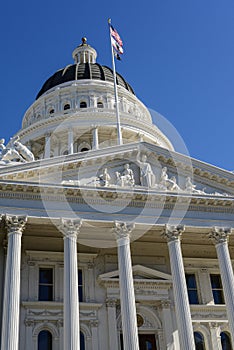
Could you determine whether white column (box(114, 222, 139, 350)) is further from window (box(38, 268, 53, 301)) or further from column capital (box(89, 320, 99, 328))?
window (box(38, 268, 53, 301))

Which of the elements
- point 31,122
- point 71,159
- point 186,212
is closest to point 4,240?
point 71,159

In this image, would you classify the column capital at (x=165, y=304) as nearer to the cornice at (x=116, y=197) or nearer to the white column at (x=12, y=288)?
the cornice at (x=116, y=197)

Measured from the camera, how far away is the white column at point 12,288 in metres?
17.6

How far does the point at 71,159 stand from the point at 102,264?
5.90m

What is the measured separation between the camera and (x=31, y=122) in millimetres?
47531

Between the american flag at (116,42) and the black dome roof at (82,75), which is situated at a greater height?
the black dome roof at (82,75)

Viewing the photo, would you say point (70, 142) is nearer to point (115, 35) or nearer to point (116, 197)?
point (115, 35)

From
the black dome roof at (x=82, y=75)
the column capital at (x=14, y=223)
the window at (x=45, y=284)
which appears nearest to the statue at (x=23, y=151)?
the column capital at (x=14, y=223)

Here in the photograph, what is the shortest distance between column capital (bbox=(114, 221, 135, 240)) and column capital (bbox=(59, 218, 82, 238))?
1697mm

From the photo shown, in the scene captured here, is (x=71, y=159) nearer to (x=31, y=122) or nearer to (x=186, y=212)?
(x=186, y=212)

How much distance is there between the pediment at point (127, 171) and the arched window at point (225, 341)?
7255mm

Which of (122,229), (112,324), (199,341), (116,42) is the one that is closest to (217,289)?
(199,341)

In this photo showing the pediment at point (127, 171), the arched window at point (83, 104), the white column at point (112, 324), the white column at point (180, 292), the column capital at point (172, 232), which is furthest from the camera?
the arched window at point (83, 104)

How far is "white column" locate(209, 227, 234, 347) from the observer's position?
20.8 meters
